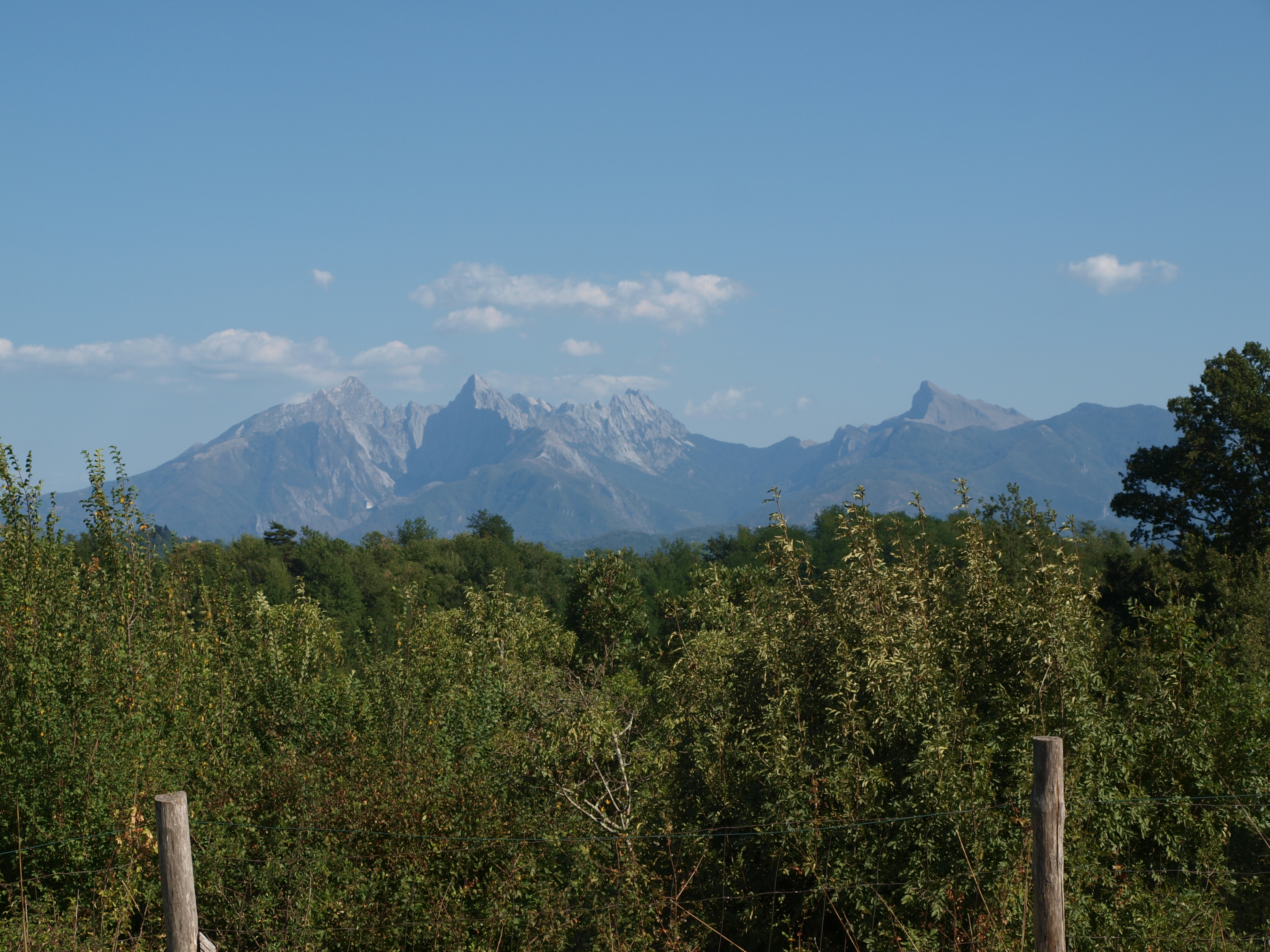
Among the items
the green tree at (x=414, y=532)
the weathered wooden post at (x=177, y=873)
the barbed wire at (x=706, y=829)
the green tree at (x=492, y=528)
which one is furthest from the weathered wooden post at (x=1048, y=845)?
the green tree at (x=414, y=532)

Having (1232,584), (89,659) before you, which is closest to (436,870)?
(89,659)

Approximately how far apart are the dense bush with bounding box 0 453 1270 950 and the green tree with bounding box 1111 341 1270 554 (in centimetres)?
2525

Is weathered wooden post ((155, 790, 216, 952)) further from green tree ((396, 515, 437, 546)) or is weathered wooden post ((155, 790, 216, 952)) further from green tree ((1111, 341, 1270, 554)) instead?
green tree ((396, 515, 437, 546))

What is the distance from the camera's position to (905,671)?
893 cm

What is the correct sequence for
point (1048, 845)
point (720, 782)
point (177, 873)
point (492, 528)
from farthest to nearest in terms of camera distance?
point (492, 528) → point (720, 782) → point (177, 873) → point (1048, 845)

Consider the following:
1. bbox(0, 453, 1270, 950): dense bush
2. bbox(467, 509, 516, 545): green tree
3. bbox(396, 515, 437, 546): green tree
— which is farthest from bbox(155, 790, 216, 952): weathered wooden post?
bbox(396, 515, 437, 546): green tree

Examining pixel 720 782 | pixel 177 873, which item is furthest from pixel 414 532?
pixel 177 873

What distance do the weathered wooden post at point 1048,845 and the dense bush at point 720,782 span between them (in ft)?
4.16

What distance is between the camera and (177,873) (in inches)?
236

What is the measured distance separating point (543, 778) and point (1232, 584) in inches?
1088

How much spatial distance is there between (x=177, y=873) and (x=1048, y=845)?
Answer: 5.66m

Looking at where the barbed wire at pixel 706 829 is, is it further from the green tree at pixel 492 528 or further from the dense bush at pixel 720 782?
the green tree at pixel 492 528

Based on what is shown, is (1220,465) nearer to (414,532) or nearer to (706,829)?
(706,829)

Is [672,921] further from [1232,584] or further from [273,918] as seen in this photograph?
[1232,584]
